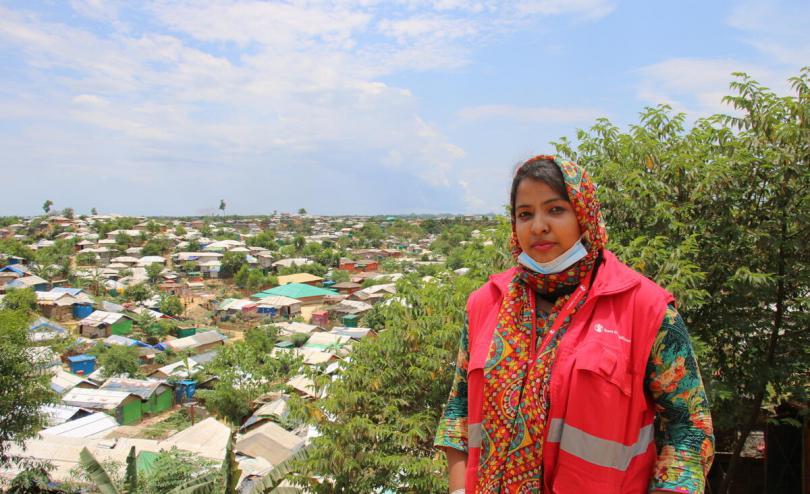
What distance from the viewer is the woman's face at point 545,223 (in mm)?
1008

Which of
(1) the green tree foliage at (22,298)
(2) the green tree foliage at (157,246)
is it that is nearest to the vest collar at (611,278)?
(1) the green tree foliage at (22,298)

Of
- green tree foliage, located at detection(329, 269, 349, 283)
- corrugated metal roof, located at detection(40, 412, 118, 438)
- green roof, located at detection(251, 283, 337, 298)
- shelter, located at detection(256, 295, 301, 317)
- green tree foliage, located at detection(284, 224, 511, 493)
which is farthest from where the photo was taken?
green tree foliage, located at detection(329, 269, 349, 283)

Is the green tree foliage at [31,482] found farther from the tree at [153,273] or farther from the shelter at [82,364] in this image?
the tree at [153,273]

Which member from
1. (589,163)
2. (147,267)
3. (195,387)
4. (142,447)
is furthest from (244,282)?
(589,163)

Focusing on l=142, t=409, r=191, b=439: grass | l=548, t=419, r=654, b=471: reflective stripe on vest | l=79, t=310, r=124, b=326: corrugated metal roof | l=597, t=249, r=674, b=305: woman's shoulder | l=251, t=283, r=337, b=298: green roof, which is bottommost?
l=142, t=409, r=191, b=439: grass

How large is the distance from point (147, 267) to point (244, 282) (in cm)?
597

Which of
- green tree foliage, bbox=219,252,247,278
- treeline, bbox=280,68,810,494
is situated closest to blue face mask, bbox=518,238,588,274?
treeline, bbox=280,68,810,494

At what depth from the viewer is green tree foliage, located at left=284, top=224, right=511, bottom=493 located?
11.2 feet

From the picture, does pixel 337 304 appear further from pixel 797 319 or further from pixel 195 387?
pixel 797 319

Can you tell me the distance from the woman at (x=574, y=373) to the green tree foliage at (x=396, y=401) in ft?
7.82

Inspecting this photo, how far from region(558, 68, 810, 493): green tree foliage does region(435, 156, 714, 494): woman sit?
8.43 feet

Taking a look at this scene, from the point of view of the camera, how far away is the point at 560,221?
101 cm

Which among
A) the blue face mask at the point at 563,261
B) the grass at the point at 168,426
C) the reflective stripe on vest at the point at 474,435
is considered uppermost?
the blue face mask at the point at 563,261

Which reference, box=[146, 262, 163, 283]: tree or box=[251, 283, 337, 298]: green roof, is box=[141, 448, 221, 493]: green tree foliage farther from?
box=[146, 262, 163, 283]: tree
